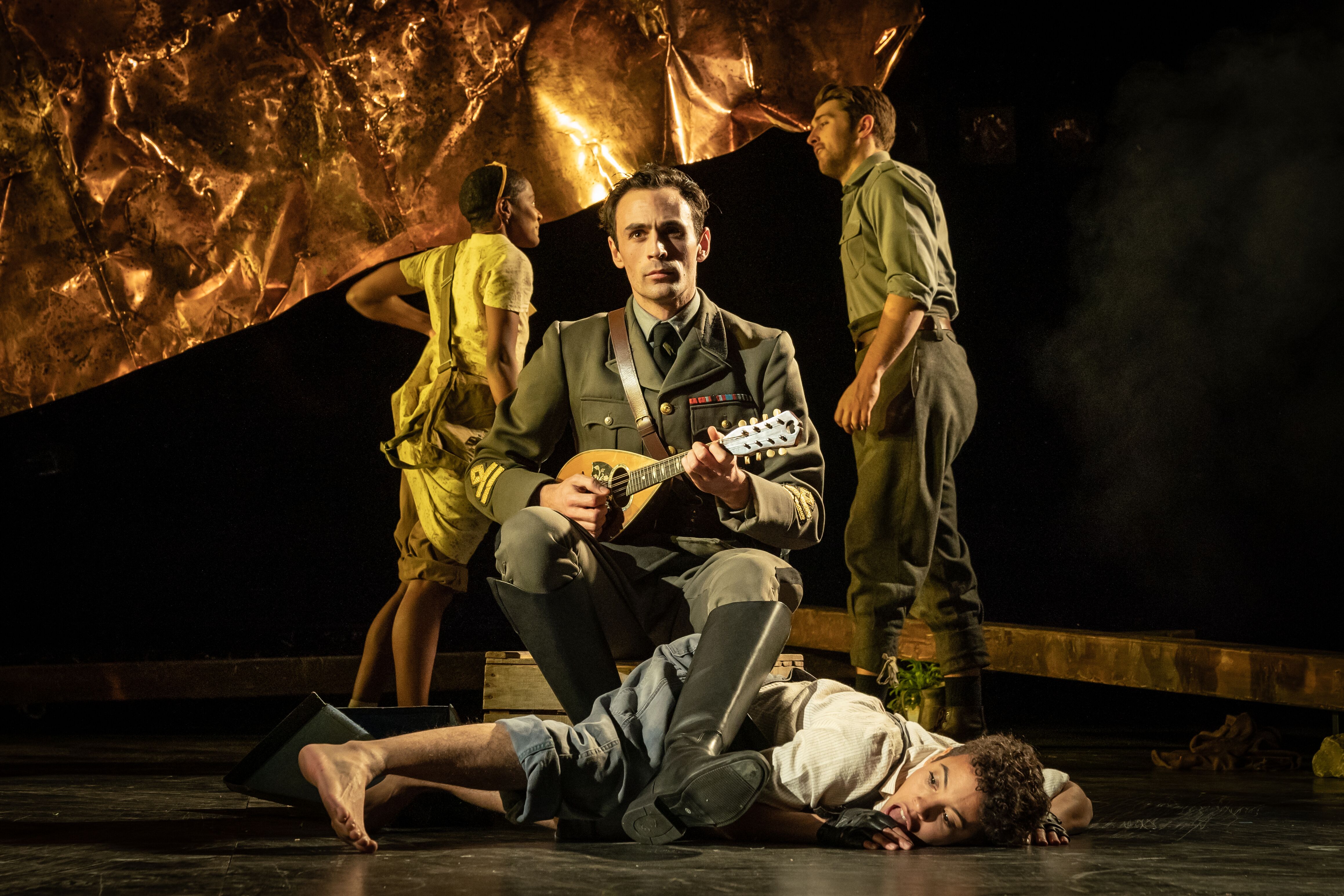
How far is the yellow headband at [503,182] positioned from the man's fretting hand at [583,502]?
1650mm

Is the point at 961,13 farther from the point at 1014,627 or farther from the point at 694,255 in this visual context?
the point at 694,255

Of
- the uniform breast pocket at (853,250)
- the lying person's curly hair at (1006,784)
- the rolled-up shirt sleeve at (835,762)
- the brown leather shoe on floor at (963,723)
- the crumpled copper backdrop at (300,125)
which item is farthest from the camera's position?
the crumpled copper backdrop at (300,125)

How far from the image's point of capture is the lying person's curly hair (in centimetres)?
194

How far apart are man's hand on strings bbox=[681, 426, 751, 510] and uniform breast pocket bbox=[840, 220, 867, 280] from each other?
149 cm

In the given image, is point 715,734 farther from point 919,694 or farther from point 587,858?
point 919,694

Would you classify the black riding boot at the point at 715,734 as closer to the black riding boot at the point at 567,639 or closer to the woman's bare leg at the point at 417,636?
the black riding boot at the point at 567,639

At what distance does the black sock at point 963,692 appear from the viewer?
353cm

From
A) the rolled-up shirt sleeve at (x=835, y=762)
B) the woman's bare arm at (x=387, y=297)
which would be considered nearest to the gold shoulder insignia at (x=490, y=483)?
the rolled-up shirt sleeve at (x=835, y=762)

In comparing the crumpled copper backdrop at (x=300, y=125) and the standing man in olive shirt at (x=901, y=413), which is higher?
the crumpled copper backdrop at (x=300, y=125)

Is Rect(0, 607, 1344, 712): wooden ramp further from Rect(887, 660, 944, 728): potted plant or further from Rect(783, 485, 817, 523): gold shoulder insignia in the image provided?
Rect(783, 485, 817, 523): gold shoulder insignia

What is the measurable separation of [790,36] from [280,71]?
1.71 m

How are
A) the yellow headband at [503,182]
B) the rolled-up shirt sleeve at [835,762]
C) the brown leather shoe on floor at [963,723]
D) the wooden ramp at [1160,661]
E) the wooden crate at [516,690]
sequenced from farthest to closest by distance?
the yellow headband at [503,182]
the brown leather shoe on floor at [963,723]
the wooden ramp at [1160,661]
the wooden crate at [516,690]
the rolled-up shirt sleeve at [835,762]

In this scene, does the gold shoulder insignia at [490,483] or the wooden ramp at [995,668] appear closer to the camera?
the gold shoulder insignia at [490,483]

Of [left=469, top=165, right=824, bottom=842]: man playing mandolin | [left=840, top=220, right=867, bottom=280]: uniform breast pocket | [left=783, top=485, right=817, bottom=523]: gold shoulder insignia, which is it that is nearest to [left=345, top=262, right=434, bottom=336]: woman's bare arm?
[left=840, top=220, right=867, bottom=280]: uniform breast pocket
